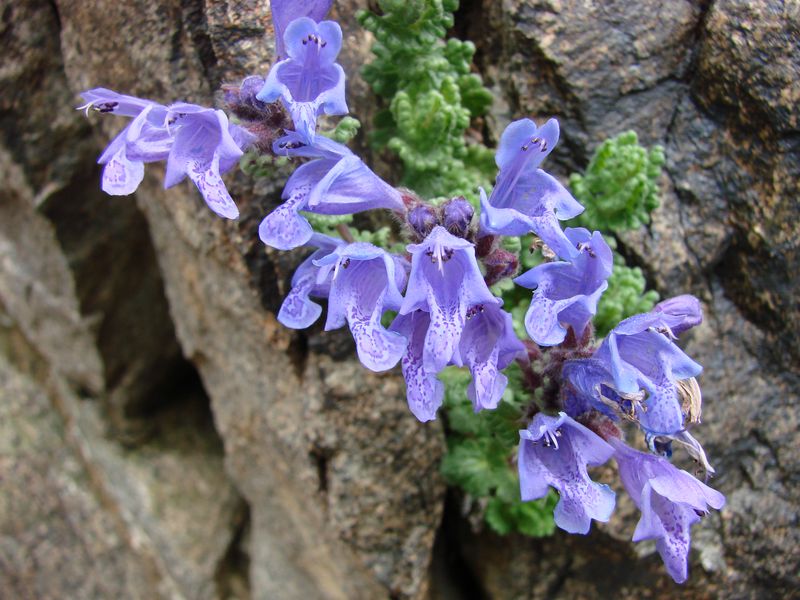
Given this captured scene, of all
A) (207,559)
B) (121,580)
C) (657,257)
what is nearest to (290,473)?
(207,559)

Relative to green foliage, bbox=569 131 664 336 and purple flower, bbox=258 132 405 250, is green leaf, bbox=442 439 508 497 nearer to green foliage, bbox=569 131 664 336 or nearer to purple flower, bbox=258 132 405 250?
green foliage, bbox=569 131 664 336

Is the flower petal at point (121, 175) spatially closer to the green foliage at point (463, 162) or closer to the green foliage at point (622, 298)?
the green foliage at point (463, 162)

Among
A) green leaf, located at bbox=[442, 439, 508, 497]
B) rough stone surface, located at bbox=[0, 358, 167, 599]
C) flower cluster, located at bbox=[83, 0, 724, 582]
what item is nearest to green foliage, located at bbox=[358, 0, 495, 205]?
flower cluster, located at bbox=[83, 0, 724, 582]

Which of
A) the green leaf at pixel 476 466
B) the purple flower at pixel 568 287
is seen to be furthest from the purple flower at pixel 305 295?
the green leaf at pixel 476 466

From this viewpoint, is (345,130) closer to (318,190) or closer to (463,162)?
(318,190)

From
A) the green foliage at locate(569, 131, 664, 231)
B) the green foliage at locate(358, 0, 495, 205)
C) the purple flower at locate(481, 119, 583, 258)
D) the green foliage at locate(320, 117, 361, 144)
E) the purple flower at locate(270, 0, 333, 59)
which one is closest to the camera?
the purple flower at locate(481, 119, 583, 258)

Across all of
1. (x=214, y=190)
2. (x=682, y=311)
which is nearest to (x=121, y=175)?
(x=214, y=190)
